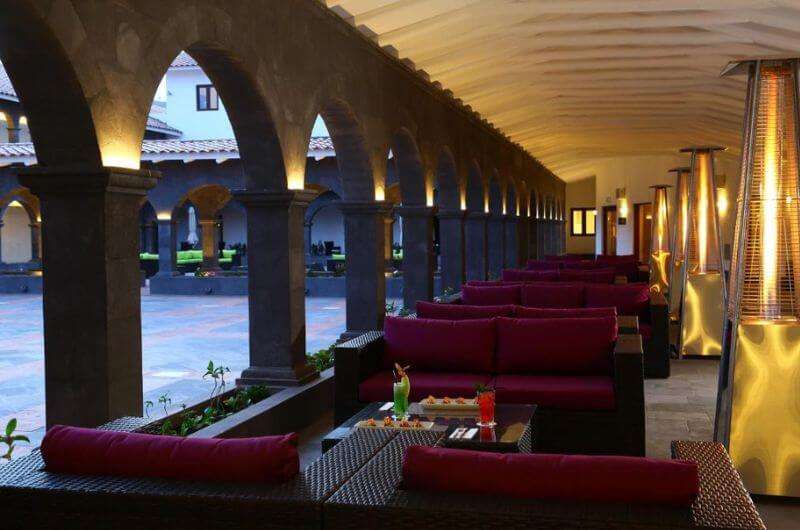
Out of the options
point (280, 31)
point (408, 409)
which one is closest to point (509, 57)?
point (280, 31)

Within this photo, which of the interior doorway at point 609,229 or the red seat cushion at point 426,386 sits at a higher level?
the interior doorway at point 609,229

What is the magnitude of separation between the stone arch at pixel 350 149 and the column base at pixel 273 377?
240cm

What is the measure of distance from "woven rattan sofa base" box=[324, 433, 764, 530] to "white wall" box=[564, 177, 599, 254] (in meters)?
34.2

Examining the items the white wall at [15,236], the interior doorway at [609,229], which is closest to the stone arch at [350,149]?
the interior doorway at [609,229]

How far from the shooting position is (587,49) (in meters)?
10.1

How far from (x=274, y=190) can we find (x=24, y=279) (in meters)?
16.1

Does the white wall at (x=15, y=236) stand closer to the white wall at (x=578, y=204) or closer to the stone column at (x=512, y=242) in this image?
the stone column at (x=512, y=242)

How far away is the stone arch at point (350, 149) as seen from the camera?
26.8 feet

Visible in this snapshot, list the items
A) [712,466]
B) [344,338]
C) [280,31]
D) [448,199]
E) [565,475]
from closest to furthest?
1. [565,475]
2. [712,466]
3. [280,31]
4. [344,338]
5. [448,199]

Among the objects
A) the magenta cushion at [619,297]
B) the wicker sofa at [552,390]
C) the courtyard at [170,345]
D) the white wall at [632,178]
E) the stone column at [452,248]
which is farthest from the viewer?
the white wall at [632,178]

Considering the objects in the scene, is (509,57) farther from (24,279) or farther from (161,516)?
(24,279)

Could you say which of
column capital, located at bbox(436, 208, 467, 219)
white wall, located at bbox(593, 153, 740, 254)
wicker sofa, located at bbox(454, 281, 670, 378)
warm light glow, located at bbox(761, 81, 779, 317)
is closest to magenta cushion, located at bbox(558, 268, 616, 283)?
wicker sofa, located at bbox(454, 281, 670, 378)

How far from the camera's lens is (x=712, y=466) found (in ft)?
8.63

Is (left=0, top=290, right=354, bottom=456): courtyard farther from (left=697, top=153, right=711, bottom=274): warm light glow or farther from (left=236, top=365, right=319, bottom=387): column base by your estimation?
(left=697, top=153, right=711, bottom=274): warm light glow
